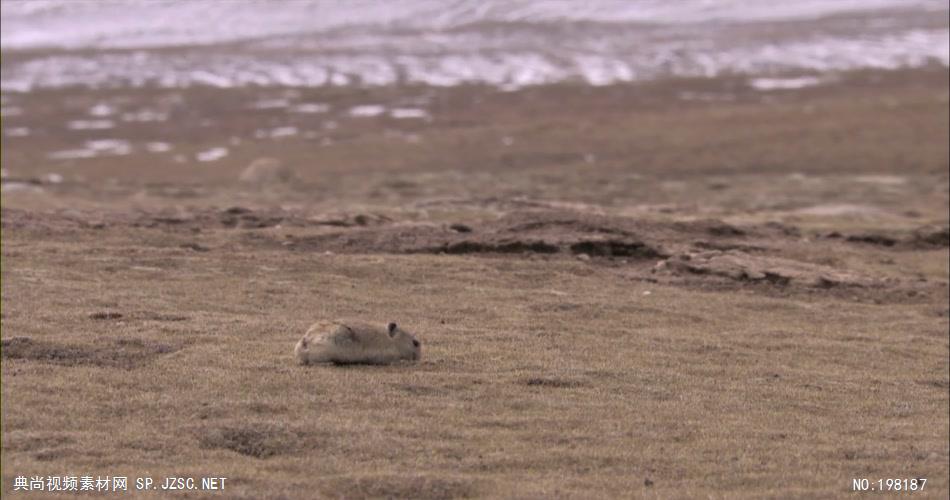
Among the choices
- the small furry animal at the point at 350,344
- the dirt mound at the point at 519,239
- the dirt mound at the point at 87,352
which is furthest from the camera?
the dirt mound at the point at 519,239

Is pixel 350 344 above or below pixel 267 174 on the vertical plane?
above

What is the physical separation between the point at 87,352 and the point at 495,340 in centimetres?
425

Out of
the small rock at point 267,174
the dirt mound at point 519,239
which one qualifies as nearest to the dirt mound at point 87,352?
the dirt mound at point 519,239

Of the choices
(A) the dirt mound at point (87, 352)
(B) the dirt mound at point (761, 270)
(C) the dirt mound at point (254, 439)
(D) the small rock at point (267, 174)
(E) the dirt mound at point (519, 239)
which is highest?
(C) the dirt mound at point (254, 439)

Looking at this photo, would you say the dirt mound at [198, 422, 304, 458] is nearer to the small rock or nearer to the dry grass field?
the dry grass field

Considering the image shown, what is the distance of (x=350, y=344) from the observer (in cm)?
1220

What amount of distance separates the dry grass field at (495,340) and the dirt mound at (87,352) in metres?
0.04

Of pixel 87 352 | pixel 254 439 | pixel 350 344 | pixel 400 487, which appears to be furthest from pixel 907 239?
pixel 400 487

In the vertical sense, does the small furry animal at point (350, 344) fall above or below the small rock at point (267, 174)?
above

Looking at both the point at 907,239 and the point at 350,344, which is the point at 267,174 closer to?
the point at 907,239

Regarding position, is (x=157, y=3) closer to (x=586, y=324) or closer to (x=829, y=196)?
(x=829, y=196)

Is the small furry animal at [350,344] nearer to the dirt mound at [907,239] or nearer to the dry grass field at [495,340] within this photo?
the dry grass field at [495,340]

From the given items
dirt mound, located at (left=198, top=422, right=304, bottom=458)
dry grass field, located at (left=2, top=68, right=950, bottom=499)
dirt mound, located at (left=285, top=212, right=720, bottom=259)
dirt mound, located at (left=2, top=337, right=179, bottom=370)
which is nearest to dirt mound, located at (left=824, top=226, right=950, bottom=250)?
dry grass field, located at (left=2, top=68, right=950, bottom=499)

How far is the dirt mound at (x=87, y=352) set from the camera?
12.0 metres
